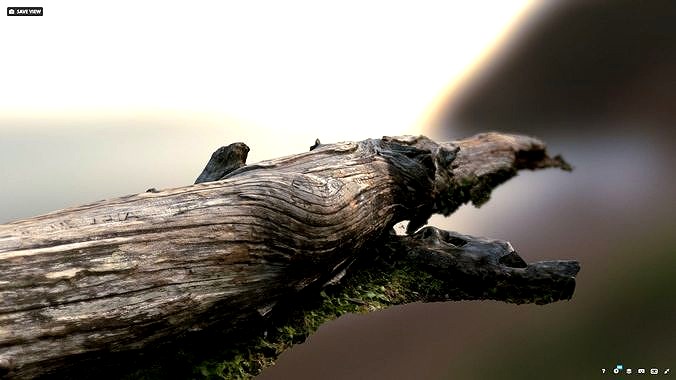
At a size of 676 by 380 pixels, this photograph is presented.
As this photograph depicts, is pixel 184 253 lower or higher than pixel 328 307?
higher

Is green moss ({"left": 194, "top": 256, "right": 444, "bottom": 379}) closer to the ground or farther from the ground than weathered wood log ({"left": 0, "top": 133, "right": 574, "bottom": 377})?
closer to the ground

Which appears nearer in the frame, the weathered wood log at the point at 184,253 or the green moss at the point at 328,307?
the weathered wood log at the point at 184,253

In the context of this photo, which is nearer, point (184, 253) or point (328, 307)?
point (184, 253)

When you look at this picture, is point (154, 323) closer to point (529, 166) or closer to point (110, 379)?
point (110, 379)

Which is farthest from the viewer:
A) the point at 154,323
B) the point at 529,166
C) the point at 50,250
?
the point at 529,166

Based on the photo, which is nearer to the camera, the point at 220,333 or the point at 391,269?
the point at 220,333

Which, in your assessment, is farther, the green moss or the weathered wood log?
the green moss

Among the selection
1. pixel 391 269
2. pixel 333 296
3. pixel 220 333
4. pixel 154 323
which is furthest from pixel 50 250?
pixel 391 269

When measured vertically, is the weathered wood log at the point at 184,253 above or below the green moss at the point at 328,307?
above
